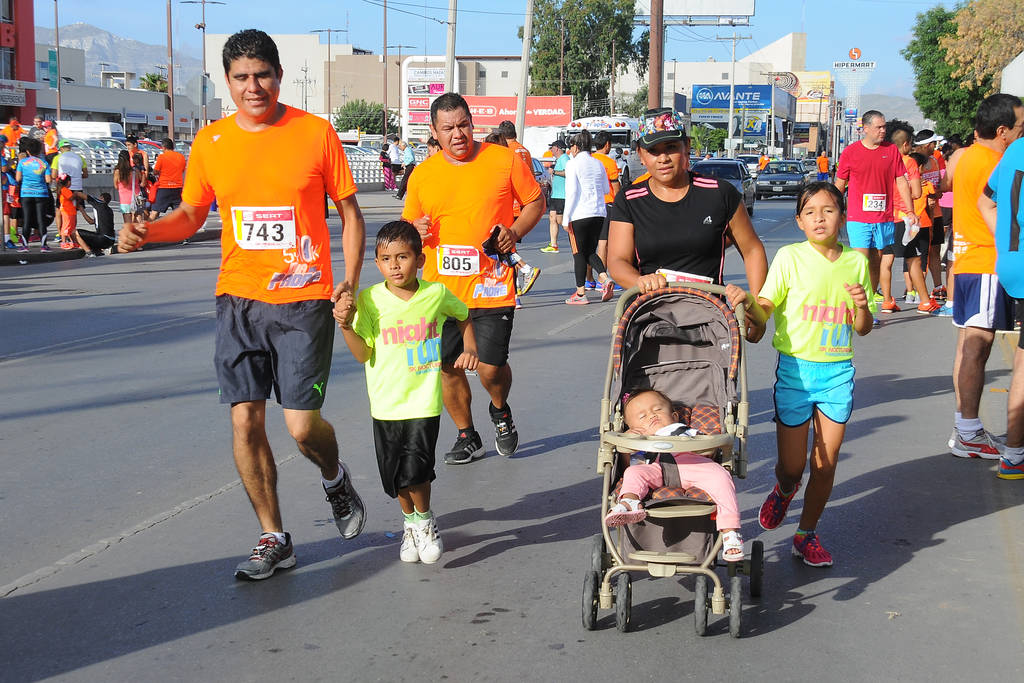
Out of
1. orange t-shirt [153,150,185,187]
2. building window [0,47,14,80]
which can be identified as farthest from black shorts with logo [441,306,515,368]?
building window [0,47,14,80]

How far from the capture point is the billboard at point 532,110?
7744cm

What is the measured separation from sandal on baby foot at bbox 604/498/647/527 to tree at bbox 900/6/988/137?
181ft

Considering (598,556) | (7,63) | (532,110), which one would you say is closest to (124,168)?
(598,556)

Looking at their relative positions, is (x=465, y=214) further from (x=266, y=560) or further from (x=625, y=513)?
(x=625, y=513)

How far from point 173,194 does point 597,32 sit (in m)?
71.1

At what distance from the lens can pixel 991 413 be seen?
7.96m

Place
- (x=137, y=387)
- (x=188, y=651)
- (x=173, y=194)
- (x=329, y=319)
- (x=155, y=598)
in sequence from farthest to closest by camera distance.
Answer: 1. (x=173, y=194)
2. (x=137, y=387)
3. (x=329, y=319)
4. (x=155, y=598)
5. (x=188, y=651)

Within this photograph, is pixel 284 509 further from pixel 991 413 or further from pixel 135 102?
pixel 135 102

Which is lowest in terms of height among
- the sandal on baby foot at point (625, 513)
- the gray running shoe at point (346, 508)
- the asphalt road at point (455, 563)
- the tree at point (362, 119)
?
the asphalt road at point (455, 563)

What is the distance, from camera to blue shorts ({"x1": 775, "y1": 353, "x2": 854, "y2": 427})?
185 inches

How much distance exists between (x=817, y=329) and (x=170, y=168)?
1733 cm

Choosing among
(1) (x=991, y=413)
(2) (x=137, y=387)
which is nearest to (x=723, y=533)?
(1) (x=991, y=413)

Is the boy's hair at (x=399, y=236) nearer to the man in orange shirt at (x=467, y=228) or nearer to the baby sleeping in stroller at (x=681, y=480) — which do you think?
the baby sleeping in stroller at (x=681, y=480)

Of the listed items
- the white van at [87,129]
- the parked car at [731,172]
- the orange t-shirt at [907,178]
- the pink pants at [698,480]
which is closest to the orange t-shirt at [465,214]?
the pink pants at [698,480]
